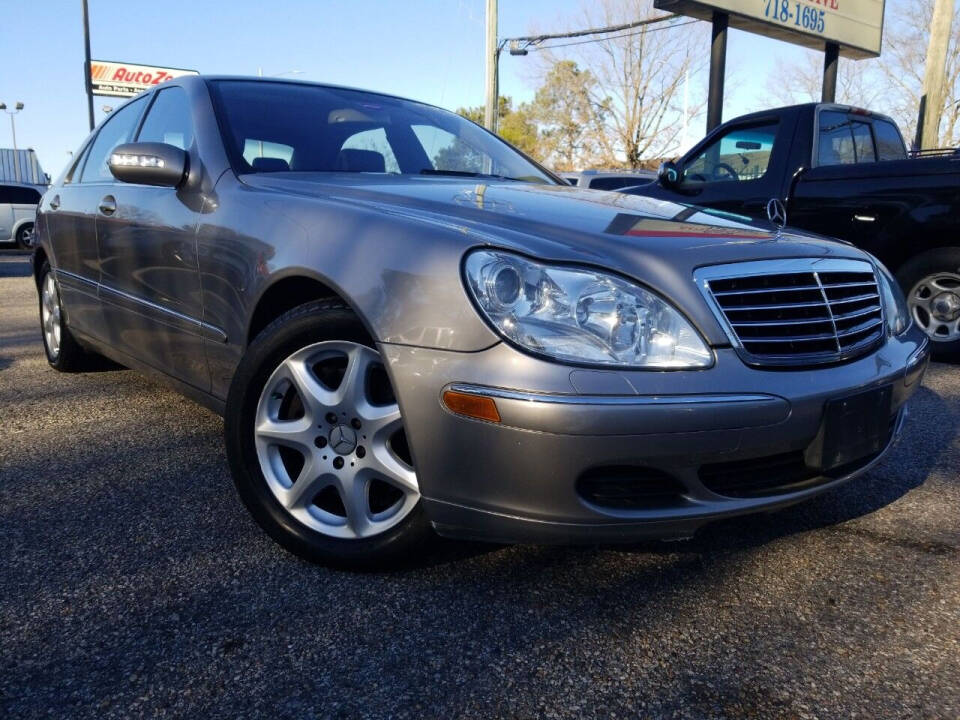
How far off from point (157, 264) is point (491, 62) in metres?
15.9

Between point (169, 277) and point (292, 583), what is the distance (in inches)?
54.0

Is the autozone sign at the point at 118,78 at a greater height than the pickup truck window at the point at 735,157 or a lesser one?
greater

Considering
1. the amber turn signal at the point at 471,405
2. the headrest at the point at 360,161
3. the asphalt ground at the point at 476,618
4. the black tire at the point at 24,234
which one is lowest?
the black tire at the point at 24,234

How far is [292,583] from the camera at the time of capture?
2170mm

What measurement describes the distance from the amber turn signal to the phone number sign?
10296 millimetres

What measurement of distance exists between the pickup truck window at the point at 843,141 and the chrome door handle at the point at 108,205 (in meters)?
4.35

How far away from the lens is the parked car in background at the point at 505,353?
6.07 ft

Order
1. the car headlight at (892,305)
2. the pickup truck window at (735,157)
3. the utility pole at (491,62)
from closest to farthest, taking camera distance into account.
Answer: the car headlight at (892,305)
the pickup truck window at (735,157)
the utility pole at (491,62)

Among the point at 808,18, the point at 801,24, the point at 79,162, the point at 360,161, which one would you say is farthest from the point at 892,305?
the point at 808,18

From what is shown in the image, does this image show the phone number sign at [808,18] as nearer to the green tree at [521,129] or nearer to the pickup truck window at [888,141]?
the pickup truck window at [888,141]

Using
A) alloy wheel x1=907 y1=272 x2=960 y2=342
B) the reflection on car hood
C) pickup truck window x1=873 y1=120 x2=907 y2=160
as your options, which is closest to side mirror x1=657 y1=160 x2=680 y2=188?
pickup truck window x1=873 y1=120 x2=907 y2=160

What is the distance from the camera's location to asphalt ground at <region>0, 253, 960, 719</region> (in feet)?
5.54

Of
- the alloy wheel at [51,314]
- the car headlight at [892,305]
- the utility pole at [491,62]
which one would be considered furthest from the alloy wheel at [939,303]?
the utility pole at [491,62]

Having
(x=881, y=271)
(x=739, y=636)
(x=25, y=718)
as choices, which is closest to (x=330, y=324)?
(x=25, y=718)
